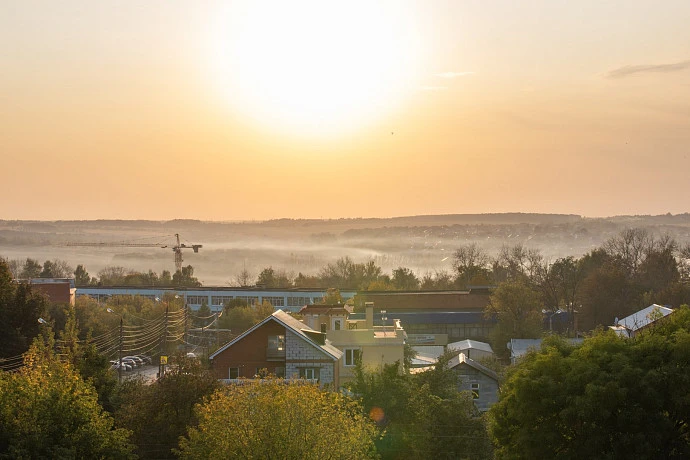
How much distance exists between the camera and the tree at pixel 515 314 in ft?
232

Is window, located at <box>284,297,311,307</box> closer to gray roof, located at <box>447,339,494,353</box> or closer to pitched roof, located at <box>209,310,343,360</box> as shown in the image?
gray roof, located at <box>447,339,494,353</box>

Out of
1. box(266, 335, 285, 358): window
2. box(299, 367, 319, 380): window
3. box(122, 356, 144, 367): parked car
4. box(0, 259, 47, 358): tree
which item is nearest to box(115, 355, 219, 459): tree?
box(299, 367, 319, 380): window

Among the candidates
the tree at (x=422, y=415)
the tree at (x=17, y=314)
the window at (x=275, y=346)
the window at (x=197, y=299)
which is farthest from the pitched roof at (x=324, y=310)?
the window at (x=197, y=299)

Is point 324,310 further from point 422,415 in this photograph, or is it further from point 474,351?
point 474,351

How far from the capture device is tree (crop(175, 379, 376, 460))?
26.3 m

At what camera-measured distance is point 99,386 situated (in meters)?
35.8

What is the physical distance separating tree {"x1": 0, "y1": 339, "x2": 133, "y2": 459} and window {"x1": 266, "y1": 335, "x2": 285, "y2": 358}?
14.8 m

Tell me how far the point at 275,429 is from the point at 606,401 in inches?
346

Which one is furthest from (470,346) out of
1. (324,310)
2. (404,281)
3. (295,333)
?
(404,281)

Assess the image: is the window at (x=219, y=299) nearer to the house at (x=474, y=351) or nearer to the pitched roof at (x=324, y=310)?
the house at (x=474, y=351)

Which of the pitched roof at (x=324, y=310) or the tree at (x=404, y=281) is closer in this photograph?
the pitched roof at (x=324, y=310)

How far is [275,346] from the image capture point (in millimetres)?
42875

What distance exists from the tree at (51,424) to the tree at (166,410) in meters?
3.94

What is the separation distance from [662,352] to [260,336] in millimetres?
20998
